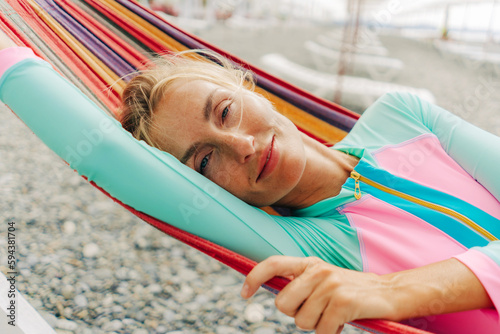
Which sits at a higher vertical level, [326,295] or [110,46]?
[110,46]

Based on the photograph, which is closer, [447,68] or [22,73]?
[22,73]

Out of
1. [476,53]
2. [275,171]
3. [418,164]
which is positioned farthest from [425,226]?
[476,53]

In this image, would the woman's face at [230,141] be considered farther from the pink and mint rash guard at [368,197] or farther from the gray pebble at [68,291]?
the gray pebble at [68,291]

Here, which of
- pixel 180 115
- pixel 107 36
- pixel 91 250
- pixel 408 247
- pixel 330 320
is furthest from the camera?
pixel 91 250

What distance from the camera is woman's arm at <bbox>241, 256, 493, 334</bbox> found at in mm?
757

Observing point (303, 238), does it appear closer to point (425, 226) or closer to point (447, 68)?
point (425, 226)

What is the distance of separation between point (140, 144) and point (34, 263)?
1.31 metres

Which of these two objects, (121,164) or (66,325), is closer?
(121,164)

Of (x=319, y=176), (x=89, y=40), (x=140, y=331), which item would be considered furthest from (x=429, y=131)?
(x=89, y=40)

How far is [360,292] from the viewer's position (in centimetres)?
77

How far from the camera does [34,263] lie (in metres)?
1.89

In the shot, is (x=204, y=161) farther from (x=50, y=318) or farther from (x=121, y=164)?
(x=50, y=318)

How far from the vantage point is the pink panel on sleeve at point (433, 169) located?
1.24 m

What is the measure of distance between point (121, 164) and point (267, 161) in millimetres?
417
